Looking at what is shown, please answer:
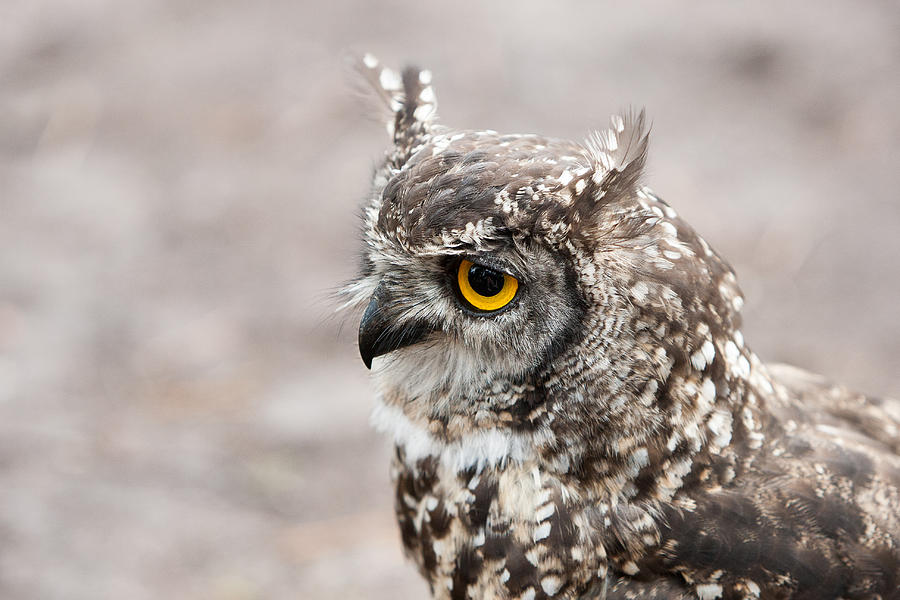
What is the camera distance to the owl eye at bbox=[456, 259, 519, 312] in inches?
76.5

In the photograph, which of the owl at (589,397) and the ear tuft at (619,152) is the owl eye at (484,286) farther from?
the ear tuft at (619,152)

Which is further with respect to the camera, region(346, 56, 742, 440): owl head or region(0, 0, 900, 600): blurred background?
region(0, 0, 900, 600): blurred background

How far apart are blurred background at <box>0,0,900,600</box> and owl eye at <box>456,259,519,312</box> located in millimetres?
2368

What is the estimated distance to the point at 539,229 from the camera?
1.88 m

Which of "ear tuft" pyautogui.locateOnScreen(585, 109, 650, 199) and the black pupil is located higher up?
"ear tuft" pyautogui.locateOnScreen(585, 109, 650, 199)

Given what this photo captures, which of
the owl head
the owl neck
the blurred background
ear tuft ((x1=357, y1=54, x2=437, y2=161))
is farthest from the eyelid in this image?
the blurred background

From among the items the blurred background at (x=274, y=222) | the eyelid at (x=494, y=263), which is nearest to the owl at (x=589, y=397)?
the eyelid at (x=494, y=263)

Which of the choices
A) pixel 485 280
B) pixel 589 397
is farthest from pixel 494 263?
pixel 589 397

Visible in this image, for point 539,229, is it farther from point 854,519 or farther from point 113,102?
point 113,102

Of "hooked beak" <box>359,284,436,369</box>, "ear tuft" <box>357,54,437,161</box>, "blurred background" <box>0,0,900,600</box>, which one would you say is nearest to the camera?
"hooked beak" <box>359,284,436,369</box>

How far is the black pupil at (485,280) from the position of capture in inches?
76.3

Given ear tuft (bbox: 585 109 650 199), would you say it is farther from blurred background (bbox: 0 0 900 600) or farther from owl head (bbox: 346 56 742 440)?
blurred background (bbox: 0 0 900 600)

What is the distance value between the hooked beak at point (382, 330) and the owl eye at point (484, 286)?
0.17m

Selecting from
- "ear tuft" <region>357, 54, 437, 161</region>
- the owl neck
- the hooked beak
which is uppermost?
"ear tuft" <region>357, 54, 437, 161</region>
